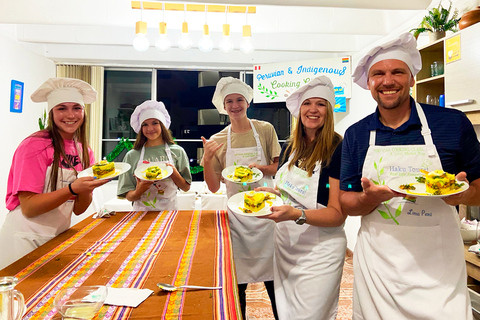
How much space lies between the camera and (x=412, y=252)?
1543 millimetres

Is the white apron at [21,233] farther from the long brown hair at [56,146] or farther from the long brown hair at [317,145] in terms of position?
the long brown hair at [317,145]

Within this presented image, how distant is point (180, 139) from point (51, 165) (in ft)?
15.7

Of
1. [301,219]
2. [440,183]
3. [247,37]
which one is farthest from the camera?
[247,37]

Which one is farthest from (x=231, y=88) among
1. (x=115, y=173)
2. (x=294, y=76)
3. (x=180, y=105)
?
(x=180, y=105)

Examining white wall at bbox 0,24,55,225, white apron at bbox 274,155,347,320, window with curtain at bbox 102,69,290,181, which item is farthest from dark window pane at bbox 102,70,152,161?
white apron at bbox 274,155,347,320

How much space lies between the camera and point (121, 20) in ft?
13.5

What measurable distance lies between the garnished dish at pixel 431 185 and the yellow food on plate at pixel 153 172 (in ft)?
5.74

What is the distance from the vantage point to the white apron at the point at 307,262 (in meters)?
1.88

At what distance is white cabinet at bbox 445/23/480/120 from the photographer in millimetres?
2222

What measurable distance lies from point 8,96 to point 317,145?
437 cm

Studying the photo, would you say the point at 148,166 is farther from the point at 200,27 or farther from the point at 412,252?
the point at 200,27

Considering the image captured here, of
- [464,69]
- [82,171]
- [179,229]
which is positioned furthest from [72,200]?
[464,69]

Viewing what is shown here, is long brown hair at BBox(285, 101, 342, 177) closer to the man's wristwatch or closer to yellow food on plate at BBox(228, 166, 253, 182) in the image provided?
the man's wristwatch

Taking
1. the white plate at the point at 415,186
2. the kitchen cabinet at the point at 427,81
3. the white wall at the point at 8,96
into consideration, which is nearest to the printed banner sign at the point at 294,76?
the kitchen cabinet at the point at 427,81
